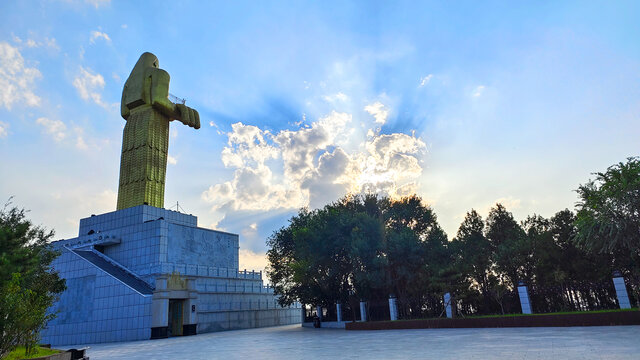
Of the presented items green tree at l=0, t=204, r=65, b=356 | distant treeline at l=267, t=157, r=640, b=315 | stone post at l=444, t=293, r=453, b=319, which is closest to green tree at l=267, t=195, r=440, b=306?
distant treeline at l=267, t=157, r=640, b=315

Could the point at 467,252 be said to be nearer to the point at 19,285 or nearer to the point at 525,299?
the point at 525,299

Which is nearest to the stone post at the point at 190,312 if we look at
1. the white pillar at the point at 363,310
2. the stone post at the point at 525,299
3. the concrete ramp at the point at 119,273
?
the concrete ramp at the point at 119,273

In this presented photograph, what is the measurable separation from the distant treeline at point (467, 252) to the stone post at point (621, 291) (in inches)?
63.8

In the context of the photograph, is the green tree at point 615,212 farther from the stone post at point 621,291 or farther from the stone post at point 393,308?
the stone post at point 393,308

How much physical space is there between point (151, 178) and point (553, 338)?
1804 inches

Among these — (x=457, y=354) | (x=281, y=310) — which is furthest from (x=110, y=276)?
(x=457, y=354)

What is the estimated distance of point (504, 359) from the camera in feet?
33.9

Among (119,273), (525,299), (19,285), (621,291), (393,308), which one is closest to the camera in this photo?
(19,285)

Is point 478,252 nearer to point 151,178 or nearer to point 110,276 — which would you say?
point 110,276

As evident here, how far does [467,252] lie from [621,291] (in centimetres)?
1619

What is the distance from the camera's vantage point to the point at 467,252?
36.3 meters

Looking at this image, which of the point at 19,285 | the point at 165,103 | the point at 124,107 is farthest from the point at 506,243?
the point at 124,107

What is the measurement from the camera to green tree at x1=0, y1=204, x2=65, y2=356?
12.3 meters

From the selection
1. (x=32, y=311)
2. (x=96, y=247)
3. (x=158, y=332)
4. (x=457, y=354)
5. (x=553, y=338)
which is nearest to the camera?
(x=457, y=354)
